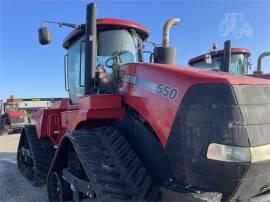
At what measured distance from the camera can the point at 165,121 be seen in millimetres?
3035

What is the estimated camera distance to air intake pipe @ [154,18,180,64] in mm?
3998

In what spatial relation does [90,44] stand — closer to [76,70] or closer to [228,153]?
[76,70]

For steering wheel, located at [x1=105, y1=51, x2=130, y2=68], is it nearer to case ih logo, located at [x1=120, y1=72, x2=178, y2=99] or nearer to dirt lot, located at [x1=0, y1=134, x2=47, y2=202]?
case ih logo, located at [x1=120, y1=72, x2=178, y2=99]

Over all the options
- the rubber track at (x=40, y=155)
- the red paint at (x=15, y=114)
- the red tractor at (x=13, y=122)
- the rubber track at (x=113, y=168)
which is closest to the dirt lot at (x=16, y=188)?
the rubber track at (x=40, y=155)

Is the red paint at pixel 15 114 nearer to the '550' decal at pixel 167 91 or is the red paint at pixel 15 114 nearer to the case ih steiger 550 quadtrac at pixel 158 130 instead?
the case ih steiger 550 quadtrac at pixel 158 130

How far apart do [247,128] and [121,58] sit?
2.18m

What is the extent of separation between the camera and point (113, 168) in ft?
10.9

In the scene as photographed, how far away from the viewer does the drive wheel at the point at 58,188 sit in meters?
4.16

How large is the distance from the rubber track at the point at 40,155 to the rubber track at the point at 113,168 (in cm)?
233

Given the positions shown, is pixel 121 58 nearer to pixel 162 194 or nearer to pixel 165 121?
pixel 165 121

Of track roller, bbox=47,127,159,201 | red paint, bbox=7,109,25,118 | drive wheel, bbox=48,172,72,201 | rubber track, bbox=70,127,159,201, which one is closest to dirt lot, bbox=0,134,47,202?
drive wheel, bbox=48,172,72,201

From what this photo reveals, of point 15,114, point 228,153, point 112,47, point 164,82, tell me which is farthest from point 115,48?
point 15,114

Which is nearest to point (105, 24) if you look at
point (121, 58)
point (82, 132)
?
point (121, 58)

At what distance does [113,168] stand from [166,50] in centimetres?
152
